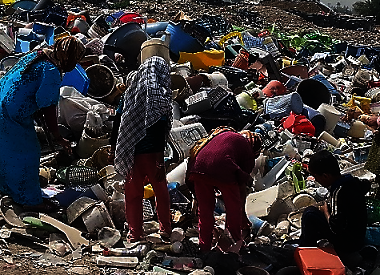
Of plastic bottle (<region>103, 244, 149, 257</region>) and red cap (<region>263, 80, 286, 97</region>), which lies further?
red cap (<region>263, 80, 286, 97</region>)

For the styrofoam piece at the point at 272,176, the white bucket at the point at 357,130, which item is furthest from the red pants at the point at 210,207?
the white bucket at the point at 357,130

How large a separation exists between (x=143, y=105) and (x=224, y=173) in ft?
2.18

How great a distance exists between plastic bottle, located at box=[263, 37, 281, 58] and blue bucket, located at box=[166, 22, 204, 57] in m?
2.60

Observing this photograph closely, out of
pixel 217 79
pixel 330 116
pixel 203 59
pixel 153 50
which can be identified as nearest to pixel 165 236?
pixel 153 50

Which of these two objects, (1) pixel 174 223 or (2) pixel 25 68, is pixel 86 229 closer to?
(1) pixel 174 223

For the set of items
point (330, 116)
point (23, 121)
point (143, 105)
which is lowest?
point (330, 116)

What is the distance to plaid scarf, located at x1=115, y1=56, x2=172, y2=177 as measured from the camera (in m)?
3.08

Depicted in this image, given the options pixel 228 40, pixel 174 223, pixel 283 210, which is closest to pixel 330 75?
pixel 228 40

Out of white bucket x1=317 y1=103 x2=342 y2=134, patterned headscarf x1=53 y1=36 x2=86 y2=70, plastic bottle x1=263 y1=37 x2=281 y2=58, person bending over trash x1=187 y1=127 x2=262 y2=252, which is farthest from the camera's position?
plastic bottle x1=263 y1=37 x2=281 y2=58

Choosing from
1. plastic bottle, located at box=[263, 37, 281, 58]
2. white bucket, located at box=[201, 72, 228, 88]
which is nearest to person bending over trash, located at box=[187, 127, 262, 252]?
white bucket, located at box=[201, 72, 228, 88]

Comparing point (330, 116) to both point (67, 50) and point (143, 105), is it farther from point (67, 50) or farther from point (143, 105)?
point (67, 50)

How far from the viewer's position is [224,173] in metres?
3.05

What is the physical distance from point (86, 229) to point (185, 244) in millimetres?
789

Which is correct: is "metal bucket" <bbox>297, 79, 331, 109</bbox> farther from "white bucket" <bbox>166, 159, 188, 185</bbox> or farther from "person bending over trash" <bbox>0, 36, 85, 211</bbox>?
"person bending over trash" <bbox>0, 36, 85, 211</bbox>
